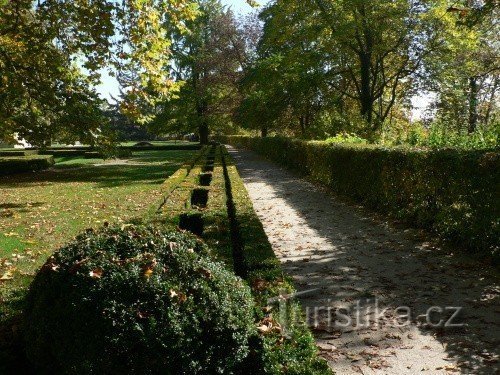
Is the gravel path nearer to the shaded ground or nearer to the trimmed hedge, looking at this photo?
the shaded ground

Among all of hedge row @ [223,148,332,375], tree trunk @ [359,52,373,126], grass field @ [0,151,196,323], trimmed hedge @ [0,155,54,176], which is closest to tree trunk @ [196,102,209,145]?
trimmed hedge @ [0,155,54,176]

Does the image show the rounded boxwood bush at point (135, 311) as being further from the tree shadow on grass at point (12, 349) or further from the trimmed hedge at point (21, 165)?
the trimmed hedge at point (21, 165)

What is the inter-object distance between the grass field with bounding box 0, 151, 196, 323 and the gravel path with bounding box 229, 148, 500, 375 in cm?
296

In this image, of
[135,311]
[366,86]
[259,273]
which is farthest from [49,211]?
[366,86]

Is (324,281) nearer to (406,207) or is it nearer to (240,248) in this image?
(240,248)

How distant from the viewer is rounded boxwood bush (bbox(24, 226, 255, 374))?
110 inches

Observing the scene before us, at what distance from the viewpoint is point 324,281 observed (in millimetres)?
5598

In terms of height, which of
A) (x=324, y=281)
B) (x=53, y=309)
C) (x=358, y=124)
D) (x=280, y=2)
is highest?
(x=280, y=2)

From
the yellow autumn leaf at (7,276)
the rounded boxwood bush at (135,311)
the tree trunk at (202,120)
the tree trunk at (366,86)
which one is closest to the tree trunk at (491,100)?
the tree trunk at (366,86)

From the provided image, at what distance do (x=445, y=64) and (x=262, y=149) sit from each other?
48.3 feet

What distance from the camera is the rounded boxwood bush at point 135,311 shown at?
9.19 ft

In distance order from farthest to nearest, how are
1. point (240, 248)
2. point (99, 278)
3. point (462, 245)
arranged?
point (462, 245) → point (240, 248) → point (99, 278)

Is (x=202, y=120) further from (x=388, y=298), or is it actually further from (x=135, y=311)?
(x=135, y=311)

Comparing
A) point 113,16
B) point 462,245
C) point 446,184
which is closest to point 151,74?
point 113,16
